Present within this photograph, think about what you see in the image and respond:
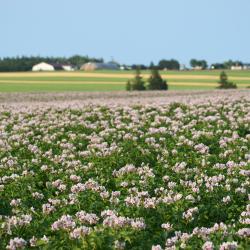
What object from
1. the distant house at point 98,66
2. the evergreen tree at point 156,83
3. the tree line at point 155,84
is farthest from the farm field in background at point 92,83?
the distant house at point 98,66

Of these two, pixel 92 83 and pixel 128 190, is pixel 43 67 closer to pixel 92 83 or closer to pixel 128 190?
pixel 92 83

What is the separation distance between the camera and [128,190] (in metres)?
10.3

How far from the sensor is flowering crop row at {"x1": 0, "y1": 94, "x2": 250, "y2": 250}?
7387 mm

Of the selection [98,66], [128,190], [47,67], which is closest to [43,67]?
[47,67]

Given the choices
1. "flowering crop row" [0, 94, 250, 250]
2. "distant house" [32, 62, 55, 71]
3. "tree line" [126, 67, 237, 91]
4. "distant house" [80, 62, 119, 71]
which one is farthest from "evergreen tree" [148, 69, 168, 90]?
"distant house" [32, 62, 55, 71]

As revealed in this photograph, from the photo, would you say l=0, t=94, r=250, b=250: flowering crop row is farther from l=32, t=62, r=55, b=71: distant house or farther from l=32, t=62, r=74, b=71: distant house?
l=32, t=62, r=74, b=71: distant house

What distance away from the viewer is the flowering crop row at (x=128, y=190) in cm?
739

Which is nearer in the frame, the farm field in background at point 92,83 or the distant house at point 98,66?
the farm field in background at point 92,83

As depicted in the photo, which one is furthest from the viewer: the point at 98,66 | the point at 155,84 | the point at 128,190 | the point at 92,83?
the point at 98,66

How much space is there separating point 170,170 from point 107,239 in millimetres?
5775

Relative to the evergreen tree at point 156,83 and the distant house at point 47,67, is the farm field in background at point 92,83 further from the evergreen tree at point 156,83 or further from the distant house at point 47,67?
the distant house at point 47,67

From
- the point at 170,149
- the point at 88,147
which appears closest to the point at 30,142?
the point at 88,147

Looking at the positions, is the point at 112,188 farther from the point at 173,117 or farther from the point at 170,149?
the point at 173,117

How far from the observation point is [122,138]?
18.3 meters
